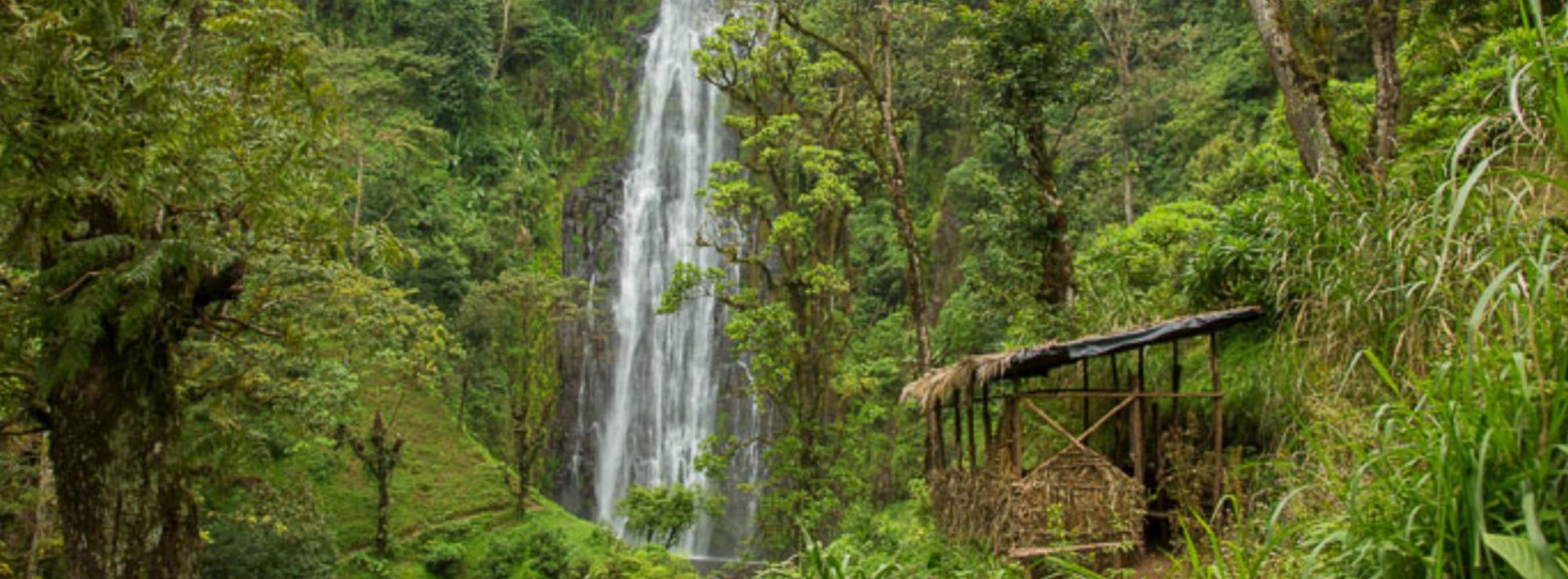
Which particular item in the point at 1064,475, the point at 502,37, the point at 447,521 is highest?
the point at 502,37


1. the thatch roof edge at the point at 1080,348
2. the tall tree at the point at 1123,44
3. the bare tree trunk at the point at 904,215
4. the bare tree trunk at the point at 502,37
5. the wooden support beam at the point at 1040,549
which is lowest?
the wooden support beam at the point at 1040,549

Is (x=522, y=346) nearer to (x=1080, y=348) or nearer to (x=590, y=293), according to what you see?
(x=590, y=293)

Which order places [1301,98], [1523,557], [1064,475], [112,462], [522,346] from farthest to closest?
[522,346]
[1301,98]
[1064,475]
[112,462]
[1523,557]

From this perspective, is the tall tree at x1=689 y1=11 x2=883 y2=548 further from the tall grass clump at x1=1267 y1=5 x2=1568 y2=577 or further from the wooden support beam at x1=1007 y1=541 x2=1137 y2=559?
the tall grass clump at x1=1267 y1=5 x2=1568 y2=577

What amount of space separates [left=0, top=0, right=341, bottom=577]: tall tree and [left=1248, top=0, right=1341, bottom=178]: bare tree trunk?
620cm

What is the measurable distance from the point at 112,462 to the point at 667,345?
59.1ft

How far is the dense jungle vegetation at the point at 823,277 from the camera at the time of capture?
3.29 meters

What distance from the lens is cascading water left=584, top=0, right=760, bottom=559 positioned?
2216 cm

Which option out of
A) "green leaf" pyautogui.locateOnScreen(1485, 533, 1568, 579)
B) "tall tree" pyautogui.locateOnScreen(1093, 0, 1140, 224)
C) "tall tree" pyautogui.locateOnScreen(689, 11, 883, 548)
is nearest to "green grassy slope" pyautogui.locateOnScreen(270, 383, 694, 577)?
"tall tree" pyautogui.locateOnScreen(689, 11, 883, 548)

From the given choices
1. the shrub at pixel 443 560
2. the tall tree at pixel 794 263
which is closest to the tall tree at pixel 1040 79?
the tall tree at pixel 794 263

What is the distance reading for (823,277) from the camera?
13.6 m

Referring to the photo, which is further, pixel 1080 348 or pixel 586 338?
pixel 586 338

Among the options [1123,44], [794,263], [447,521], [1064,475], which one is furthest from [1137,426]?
[1123,44]

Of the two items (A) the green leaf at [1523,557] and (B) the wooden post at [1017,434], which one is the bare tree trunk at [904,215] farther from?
(A) the green leaf at [1523,557]
